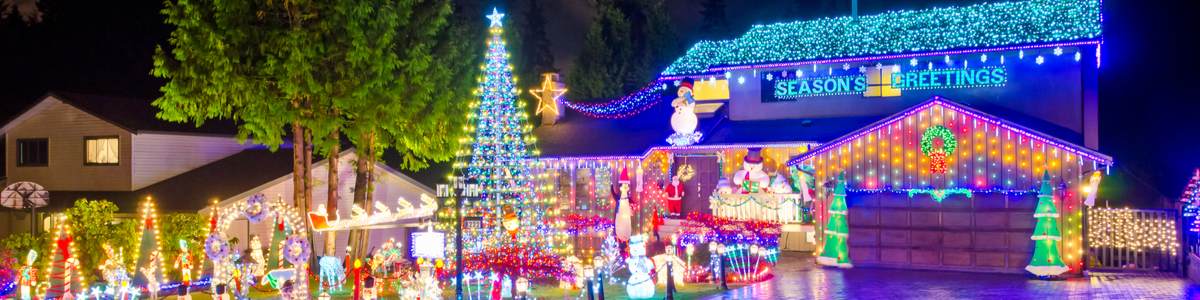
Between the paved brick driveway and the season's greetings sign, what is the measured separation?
512 centimetres

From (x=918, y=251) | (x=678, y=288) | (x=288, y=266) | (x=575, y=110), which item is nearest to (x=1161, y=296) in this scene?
(x=918, y=251)

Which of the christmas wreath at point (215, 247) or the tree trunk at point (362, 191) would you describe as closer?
the christmas wreath at point (215, 247)

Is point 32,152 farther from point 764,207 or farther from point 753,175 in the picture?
point 764,207

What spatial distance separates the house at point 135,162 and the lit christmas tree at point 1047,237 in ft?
62.1

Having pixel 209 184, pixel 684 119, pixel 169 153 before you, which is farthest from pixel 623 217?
pixel 169 153

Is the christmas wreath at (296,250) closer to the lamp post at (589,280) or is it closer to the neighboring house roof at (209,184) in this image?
the lamp post at (589,280)

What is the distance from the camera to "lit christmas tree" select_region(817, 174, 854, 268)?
2348 cm

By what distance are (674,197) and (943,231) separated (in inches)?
361

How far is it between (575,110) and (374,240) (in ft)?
25.2

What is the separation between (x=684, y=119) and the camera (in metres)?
28.9

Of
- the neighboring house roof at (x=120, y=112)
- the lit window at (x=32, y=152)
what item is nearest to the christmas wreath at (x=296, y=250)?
the neighboring house roof at (x=120, y=112)

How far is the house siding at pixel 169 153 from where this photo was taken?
109 feet

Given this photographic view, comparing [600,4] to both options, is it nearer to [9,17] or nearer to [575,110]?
[575,110]

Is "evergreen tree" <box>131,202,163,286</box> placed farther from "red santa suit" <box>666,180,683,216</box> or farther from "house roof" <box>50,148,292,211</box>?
"red santa suit" <box>666,180,683,216</box>
